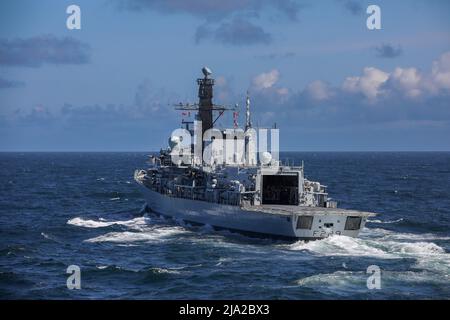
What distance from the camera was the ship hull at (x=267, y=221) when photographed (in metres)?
51.5

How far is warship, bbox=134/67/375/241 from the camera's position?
52.2 m

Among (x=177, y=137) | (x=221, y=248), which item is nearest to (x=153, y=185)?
(x=177, y=137)

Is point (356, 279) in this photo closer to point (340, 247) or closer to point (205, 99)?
point (340, 247)

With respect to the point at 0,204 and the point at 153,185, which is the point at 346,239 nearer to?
the point at 153,185

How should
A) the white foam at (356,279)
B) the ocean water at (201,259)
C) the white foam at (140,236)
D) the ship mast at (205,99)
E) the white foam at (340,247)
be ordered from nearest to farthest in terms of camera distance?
the ocean water at (201,259), the white foam at (356,279), the white foam at (340,247), the white foam at (140,236), the ship mast at (205,99)

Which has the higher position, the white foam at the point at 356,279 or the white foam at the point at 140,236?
the white foam at the point at 140,236

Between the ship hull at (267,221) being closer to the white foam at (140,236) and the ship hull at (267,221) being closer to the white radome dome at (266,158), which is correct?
the white foam at (140,236)

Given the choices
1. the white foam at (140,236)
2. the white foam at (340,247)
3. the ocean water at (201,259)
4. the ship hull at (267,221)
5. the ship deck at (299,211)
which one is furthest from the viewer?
the white foam at (140,236)

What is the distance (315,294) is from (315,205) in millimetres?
21387

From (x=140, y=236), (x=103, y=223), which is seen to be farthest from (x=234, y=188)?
(x=103, y=223)

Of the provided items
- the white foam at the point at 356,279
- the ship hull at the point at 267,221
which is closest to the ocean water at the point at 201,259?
the white foam at the point at 356,279

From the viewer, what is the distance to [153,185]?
74562mm

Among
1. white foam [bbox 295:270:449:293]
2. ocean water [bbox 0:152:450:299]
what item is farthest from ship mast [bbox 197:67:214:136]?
white foam [bbox 295:270:449:293]

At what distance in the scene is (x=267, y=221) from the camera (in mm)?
52969
